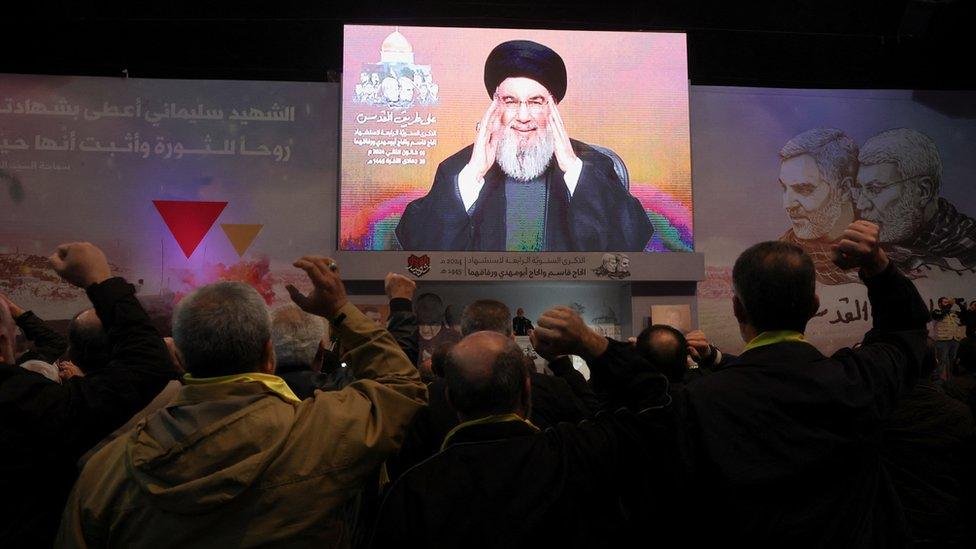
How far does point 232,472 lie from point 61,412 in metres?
0.46

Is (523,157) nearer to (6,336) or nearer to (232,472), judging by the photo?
(6,336)

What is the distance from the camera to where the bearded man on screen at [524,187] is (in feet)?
23.0

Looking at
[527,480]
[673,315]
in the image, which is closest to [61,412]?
[527,480]

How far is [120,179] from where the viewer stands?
7.21 m

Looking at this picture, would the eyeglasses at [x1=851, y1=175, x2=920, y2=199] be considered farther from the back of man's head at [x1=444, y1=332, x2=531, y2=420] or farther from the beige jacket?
the beige jacket

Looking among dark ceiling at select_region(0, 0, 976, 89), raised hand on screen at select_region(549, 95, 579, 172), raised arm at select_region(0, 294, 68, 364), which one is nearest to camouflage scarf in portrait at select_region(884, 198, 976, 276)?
dark ceiling at select_region(0, 0, 976, 89)

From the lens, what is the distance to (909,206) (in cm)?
796

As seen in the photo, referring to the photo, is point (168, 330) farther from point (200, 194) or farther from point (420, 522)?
point (420, 522)

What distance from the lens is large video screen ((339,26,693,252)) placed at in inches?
276

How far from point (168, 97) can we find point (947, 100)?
836 centimetres

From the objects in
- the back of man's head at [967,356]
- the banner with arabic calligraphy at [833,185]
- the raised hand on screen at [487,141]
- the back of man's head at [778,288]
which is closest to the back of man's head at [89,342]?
the back of man's head at [778,288]

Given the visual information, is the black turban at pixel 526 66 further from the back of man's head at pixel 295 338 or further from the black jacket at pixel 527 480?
the black jacket at pixel 527 480

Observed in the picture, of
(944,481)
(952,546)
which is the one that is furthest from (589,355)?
(952,546)

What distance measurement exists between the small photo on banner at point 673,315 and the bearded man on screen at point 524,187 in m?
0.65
